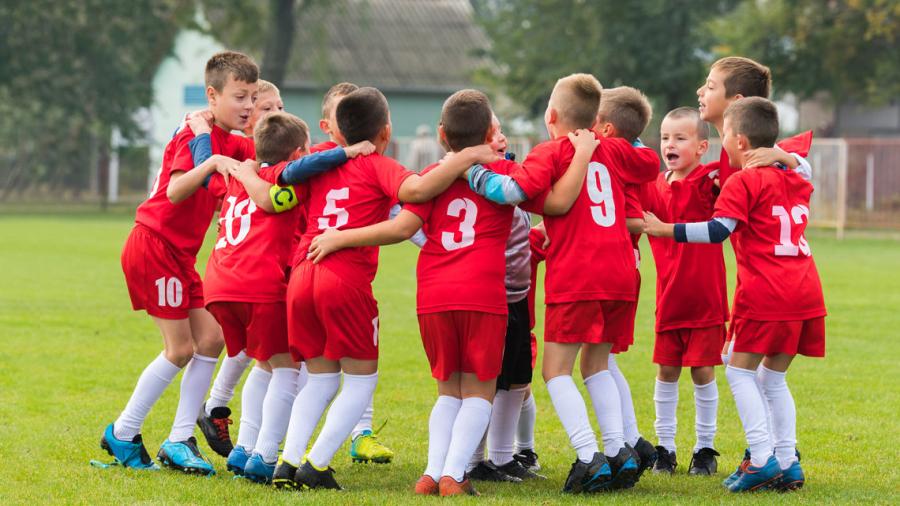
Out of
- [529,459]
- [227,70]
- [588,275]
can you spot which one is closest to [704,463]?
[529,459]

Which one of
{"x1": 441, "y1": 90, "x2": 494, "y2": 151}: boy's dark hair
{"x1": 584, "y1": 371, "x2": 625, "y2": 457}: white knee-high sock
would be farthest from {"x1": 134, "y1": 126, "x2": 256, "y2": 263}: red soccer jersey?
{"x1": 584, "y1": 371, "x2": 625, "y2": 457}: white knee-high sock

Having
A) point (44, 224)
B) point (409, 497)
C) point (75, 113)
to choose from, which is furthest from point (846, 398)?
point (75, 113)

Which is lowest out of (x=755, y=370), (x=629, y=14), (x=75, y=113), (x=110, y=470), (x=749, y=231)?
(x=110, y=470)

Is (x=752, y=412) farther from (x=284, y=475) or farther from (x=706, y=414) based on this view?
(x=284, y=475)

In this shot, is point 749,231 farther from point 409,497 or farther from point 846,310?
point 846,310

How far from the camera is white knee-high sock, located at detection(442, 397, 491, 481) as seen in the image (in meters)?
5.61

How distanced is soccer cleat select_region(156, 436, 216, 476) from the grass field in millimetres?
90

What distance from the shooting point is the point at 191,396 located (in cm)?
638

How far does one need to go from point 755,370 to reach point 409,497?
5.66 ft

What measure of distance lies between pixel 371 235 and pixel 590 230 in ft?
3.18

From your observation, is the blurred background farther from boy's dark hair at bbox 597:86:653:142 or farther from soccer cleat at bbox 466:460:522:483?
soccer cleat at bbox 466:460:522:483

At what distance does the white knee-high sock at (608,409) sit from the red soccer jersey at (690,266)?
784 mm

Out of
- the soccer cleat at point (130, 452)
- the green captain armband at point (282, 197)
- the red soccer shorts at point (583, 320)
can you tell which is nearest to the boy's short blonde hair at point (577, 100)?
the red soccer shorts at point (583, 320)

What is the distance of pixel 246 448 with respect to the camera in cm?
618
